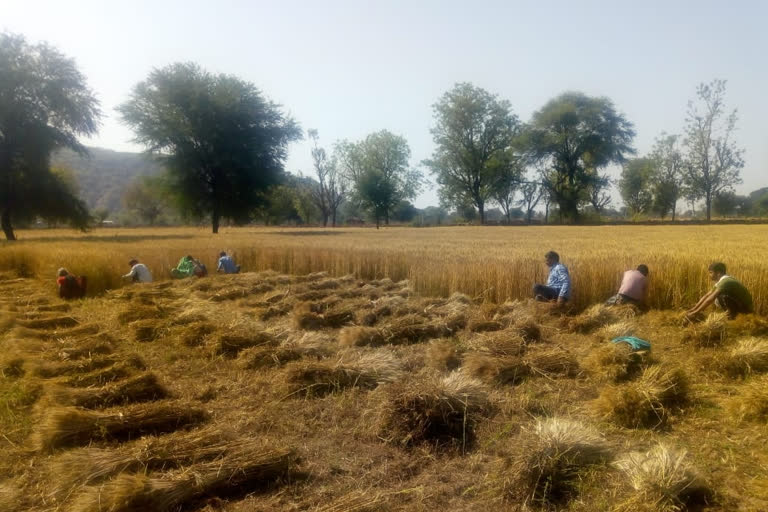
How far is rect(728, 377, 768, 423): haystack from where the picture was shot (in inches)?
161

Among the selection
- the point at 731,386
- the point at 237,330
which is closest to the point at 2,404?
the point at 237,330

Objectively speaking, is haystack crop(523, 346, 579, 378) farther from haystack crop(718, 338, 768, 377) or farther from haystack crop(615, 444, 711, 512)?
haystack crop(615, 444, 711, 512)

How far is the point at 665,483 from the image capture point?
2.94m

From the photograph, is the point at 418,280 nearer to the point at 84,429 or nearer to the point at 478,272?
the point at 478,272

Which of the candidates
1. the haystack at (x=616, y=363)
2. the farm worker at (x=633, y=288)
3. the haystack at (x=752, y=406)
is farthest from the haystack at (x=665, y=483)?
the farm worker at (x=633, y=288)

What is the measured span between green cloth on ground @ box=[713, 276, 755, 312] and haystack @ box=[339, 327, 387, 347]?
4.81 metres

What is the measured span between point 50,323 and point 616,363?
8.59 m

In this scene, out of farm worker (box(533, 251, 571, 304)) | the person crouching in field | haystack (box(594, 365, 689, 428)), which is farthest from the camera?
the person crouching in field

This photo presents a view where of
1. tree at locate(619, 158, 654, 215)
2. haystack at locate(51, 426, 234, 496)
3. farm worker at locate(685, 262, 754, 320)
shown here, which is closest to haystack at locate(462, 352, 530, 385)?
haystack at locate(51, 426, 234, 496)

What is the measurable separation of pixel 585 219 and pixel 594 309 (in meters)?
46.7

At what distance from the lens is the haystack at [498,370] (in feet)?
17.7

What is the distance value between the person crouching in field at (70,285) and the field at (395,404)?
1.69 m

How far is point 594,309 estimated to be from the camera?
779 cm

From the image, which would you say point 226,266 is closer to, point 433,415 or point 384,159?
point 433,415
